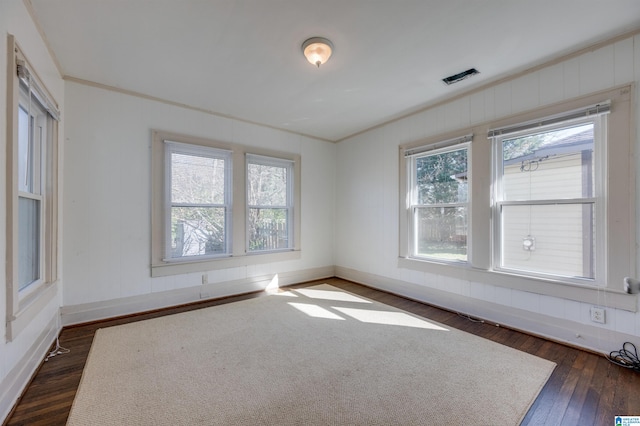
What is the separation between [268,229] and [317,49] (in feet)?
9.39

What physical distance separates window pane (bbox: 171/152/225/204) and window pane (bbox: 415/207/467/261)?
2.92 metres

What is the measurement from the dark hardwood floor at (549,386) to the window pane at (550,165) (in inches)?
56.2

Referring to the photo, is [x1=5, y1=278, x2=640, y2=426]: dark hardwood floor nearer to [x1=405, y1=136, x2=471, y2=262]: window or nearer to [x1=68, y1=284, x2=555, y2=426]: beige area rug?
[x1=68, y1=284, x2=555, y2=426]: beige area rug

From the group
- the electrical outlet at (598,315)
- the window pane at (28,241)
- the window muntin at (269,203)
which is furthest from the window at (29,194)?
the electrical outlet at (598,315)

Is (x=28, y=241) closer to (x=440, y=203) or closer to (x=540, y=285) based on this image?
(x=440, y=203)

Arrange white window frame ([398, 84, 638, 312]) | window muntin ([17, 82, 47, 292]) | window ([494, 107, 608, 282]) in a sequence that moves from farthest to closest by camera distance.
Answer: window ([494, 107, 608, 282]), white window frame ([398, 84, 638, 312]), window muntin ([17, 82, 47, 292])

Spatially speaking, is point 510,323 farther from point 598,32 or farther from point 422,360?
point 598,32

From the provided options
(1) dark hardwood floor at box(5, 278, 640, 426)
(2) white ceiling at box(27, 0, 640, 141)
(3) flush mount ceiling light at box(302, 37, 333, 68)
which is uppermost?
(2) white ceiling at box(27, 0, 640, 141)

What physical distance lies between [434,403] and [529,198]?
2.29m

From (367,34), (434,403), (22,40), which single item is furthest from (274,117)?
(434,403)

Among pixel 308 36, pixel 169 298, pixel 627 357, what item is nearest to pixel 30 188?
pixel 169 298

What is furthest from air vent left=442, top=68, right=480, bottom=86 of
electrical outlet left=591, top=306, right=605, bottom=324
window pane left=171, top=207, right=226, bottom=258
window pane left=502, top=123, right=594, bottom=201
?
window pane left=171, top=207, right=226, bottom=258

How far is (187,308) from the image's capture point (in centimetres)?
354

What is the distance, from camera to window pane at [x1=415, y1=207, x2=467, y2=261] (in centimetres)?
345
